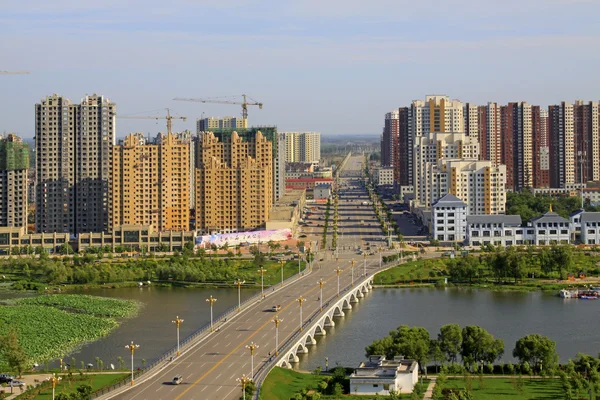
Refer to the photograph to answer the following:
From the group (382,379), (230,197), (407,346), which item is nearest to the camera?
(382,379)

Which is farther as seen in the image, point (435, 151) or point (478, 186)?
point (435, 151)

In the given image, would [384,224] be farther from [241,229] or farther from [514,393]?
[514,393]

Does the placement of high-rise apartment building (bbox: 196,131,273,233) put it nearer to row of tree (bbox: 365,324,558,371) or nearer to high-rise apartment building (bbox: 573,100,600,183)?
high-rise apartment building (bbox: 573,100,600,183)

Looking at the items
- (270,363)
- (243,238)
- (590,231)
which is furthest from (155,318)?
(590,231)

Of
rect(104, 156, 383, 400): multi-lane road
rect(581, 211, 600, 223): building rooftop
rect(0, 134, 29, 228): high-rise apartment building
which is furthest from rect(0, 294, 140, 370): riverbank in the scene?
rect(581, 211, 600, 223): building rooftop

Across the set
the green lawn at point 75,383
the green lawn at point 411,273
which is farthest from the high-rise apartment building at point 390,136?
the green lawn at point 75,383

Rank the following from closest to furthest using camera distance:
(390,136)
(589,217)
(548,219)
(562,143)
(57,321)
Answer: (57,321) < (548,219) < (589,217) < (562,143) < (390,136)

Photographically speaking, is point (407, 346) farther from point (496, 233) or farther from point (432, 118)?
point (432, 118)

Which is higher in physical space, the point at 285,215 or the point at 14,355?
the point at 285,215

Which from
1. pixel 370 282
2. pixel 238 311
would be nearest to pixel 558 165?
pixel 370 282
